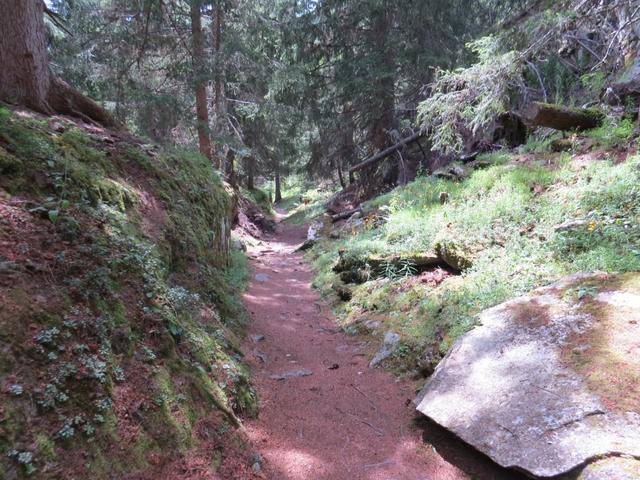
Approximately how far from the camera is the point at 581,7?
22.8 ft

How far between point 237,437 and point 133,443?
3.42 ft

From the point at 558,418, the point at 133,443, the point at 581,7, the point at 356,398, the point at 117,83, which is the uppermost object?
the point at 117,83

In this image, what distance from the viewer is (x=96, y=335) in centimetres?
297

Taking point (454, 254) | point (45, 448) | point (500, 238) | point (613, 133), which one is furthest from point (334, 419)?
point (613, 133)

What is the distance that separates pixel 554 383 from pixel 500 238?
3.95 m

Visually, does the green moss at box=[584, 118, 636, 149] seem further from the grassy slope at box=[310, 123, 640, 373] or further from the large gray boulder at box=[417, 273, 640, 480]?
the large gray boulder at box=[417, 273, 640, 480]

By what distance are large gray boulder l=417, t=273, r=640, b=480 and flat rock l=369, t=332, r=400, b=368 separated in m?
1.25

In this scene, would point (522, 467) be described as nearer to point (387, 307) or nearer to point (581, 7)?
point (387, 307)

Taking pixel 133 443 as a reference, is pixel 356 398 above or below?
below

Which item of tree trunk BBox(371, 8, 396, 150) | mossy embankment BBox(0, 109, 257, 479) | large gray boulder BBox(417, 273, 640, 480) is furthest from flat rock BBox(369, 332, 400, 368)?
tree trunk BBox(371, 8, 396, 150)

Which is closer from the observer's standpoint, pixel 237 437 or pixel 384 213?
pixel 237 437

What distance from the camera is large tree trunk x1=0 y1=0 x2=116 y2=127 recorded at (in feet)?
17.7

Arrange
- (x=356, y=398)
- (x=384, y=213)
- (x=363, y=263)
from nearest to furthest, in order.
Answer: (x=356, y=398), (x=363, y=263), (x=384, y=213)

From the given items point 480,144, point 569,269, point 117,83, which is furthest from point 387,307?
point 117,83
